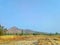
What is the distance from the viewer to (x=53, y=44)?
916 inches

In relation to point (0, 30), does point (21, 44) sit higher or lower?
lower

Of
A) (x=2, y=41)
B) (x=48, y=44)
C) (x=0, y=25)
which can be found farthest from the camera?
(x=0, y=25)

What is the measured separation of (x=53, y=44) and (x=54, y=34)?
10841mm

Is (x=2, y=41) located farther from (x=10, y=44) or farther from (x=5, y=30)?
(x=5, y=30)

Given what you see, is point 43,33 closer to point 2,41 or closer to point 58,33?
point 58,33

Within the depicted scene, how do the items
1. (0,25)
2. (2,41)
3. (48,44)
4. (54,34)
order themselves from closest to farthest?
(48,44) < (2,41) < (54,34) < (0,25)

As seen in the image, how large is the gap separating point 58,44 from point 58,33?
33.9ft

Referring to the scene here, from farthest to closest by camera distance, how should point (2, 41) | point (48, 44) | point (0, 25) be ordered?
point (0, 25) < point (2, 41) < point (48, 44)

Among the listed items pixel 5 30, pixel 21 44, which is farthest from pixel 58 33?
pixel 21 44

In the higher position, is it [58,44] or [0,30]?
[0,30]

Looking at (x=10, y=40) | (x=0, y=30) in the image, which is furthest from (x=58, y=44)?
(x=0, y=30)

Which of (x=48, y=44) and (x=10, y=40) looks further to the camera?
(x=10, y=40)

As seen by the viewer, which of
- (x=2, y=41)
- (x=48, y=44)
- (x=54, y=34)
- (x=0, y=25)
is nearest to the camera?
(x=48, y=44)

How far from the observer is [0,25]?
36.3 metres
